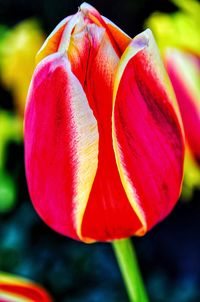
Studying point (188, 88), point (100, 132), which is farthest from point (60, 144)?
point (188, 88)

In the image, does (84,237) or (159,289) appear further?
(159,289)

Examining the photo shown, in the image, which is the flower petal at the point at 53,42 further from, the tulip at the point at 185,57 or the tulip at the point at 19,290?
the tulip at the point at 19,290

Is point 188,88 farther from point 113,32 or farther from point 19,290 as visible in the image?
point 19,290

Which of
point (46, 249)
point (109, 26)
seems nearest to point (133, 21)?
point (109, 26)

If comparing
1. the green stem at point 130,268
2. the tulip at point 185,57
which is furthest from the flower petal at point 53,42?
the green stem at point 130,268

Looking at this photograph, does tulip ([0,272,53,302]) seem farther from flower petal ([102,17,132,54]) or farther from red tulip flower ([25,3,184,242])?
flower petal ([102,17,132,54])

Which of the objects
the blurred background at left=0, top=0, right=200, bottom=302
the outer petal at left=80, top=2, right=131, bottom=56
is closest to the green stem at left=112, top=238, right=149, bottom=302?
the blurred background at left=0, top=0, right=200, bottom=302

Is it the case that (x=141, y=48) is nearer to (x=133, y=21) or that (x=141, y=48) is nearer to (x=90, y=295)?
(x=133, y=21)

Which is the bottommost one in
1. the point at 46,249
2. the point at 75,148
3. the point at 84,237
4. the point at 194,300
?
the point at 194,300
